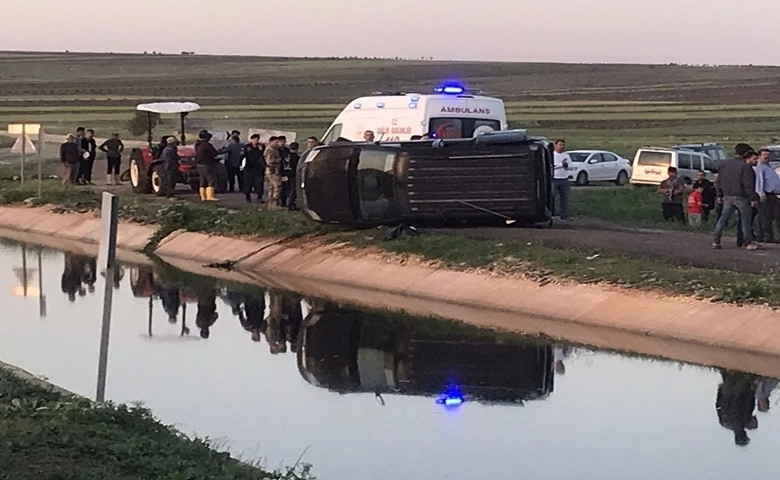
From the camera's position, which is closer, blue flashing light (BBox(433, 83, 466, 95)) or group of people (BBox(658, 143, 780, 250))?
group of people (BBox(658, 143, 780, 250))

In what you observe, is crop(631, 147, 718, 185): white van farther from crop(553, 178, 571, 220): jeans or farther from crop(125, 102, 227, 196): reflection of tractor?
crop(553, 178, 571, 220): jeans

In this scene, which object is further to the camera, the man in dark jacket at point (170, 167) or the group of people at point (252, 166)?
the man in dark jacket at point (170, 167)

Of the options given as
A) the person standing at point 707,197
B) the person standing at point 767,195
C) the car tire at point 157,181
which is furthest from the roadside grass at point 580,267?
the car tire at point 157,181

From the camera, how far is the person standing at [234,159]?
32.9 meters

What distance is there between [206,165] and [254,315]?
1197cm

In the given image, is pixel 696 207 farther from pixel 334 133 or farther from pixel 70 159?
pixel 70 159

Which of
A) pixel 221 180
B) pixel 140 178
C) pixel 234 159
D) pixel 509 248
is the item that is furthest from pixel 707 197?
pixel 140 178

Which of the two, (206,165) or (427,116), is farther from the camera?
(206,165)

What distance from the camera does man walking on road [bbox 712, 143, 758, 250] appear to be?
19938 mm

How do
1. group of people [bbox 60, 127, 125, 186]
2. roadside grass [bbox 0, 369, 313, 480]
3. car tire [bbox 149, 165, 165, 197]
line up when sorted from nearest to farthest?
roadside grass [bbox 0, 369, 313, 480] → car tire [bbox 149, 165, 165, 197] → group of people [bbox 60, 127, 125, 186]

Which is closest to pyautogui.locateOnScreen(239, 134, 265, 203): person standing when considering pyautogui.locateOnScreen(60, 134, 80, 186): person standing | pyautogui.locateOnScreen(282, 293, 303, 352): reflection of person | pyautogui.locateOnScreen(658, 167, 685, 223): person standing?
pyautogui.locateOnScreen(658, 167, 685, 223): person standing

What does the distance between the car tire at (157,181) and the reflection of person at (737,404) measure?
67.9 ft

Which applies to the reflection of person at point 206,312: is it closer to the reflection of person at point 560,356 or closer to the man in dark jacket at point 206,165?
the reflection of person at point 560,356

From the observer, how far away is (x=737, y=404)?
13297 millimetres
